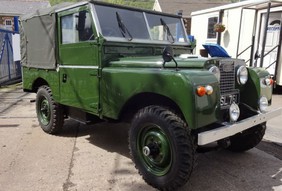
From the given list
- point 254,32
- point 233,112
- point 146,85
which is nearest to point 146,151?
point 146,85

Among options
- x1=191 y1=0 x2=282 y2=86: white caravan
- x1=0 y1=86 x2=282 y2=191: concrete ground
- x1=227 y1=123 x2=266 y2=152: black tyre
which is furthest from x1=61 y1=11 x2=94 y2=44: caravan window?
x1=191 y1=0 x2=282 y2=86: white caravan

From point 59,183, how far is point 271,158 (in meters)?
2.93

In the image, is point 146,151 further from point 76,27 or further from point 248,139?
point 76,27

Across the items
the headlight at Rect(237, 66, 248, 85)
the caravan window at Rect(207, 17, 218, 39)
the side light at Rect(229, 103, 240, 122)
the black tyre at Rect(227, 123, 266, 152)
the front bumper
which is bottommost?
the black tyre at Rect(227, 123, 266, 152)

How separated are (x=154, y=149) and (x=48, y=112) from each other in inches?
108

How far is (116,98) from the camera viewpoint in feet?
12.5

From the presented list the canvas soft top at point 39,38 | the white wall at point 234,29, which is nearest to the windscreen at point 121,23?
the canvas soft top at point 39,38

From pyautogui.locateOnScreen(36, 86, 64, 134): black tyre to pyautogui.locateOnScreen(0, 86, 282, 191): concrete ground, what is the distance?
16cm

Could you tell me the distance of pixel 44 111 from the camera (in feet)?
18.4

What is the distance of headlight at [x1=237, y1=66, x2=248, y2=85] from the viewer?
3664mm

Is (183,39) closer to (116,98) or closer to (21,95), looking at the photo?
(116,98)

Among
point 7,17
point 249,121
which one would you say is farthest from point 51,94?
point 7,17

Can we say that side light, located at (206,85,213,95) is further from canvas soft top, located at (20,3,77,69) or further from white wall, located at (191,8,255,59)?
white wall, located at (191,8,255,59)

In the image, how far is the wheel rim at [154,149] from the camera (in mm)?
3264
